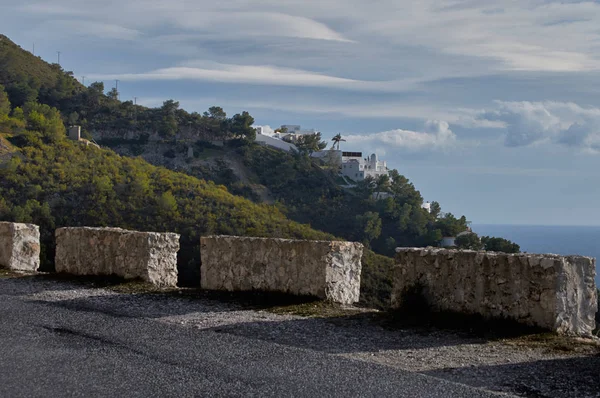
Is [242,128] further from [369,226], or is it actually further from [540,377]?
[540,377]

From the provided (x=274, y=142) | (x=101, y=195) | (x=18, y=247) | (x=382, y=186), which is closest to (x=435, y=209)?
(x=382, y=186)

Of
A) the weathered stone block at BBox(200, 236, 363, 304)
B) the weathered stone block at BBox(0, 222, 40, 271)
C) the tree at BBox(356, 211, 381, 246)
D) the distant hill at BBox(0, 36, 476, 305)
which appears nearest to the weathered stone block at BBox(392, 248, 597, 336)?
the weathered stone block at BBox(200, 236, 363, 304)

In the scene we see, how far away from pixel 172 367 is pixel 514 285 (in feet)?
10.3

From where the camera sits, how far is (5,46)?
97.4 m

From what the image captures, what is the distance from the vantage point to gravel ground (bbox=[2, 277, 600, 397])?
4934 millimetres

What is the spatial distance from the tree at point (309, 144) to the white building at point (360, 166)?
4710 millimetres

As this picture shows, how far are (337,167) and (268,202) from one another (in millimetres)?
20778

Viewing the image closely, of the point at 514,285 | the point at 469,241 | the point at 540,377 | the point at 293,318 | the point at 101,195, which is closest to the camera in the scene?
the point at 540,377

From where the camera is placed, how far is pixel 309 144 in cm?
11725

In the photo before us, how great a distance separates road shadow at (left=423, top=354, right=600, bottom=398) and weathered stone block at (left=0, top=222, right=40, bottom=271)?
29.7 feet

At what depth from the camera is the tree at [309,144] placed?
11464cm

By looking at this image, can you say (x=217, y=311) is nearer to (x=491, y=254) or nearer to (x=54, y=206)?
(x=491, y=254)

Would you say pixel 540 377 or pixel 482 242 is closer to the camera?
pixel 540 377

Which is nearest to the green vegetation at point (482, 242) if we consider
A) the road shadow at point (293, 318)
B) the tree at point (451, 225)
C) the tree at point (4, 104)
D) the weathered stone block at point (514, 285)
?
the tree at point (451, 225)
